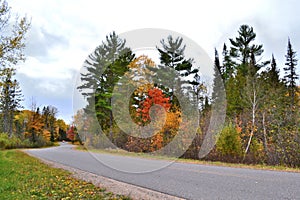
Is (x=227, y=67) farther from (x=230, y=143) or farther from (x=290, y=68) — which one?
(x=230, y=143)

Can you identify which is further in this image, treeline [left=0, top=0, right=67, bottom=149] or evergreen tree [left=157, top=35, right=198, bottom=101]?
evergreen tree [left=157, top=35, right=198, bottom=101]

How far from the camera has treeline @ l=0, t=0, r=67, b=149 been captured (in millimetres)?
14422

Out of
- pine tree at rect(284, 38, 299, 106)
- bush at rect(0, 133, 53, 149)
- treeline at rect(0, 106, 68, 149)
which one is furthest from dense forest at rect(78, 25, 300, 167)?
treeline at rect(0, 106, 68, 149)

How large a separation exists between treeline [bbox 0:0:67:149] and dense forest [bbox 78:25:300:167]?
313 inches

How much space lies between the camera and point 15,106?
44.7m

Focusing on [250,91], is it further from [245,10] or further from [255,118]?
[245,10]

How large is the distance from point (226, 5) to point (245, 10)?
1250 mm

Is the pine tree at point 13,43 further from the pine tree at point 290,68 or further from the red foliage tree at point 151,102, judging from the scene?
the pine tree at point 290,68

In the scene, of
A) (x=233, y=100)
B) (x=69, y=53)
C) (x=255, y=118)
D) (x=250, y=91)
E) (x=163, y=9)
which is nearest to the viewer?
(x=163, y=9)

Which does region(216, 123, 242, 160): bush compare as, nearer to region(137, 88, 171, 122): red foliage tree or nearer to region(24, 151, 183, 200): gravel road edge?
region(137, 88, 171, 122): red foliage tree

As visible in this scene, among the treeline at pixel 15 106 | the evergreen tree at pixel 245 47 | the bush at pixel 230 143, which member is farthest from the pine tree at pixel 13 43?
the evergreen tree at pixel 245 47

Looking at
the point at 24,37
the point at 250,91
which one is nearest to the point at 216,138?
the point at 250,91

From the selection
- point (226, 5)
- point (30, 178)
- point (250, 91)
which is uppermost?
point (226, 5)

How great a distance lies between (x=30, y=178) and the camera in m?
8.12
